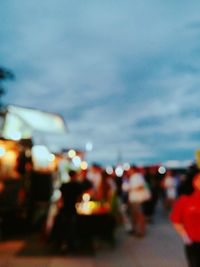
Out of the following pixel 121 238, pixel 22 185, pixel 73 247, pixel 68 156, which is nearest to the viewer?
pixel 73 247

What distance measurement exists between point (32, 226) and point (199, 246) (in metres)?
11.2

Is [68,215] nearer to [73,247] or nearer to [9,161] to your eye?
[73,247]

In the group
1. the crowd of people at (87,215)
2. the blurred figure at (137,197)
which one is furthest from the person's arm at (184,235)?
the blurred figure at (137,197)

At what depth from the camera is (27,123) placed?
60.0 ft

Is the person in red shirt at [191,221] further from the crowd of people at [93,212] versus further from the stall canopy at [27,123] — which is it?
the stall canopy at [27,123]

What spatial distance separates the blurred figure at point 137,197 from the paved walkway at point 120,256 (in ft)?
1.69

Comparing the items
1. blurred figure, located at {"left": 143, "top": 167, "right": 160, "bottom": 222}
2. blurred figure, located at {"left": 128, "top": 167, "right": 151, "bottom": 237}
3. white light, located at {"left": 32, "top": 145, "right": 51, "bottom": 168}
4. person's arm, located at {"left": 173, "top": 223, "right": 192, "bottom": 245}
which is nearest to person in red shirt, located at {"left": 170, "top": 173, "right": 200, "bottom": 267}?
person's arm, located at {"left": 173, "top": 223, "right": 192, "bottom": 245}

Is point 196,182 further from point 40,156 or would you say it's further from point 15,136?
point 40,156

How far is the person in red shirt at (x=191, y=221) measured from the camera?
215 inches

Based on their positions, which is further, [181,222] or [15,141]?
[15,141]

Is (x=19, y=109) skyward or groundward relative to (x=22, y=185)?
skyward

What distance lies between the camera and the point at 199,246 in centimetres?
547

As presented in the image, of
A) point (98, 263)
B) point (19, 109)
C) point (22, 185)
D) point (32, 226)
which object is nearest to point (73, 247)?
point (98, 263)

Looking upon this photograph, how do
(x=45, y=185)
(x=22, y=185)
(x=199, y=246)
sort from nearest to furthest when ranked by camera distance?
(x=199, y=246) → (x=22, y=185) → (x=45, y=185)
